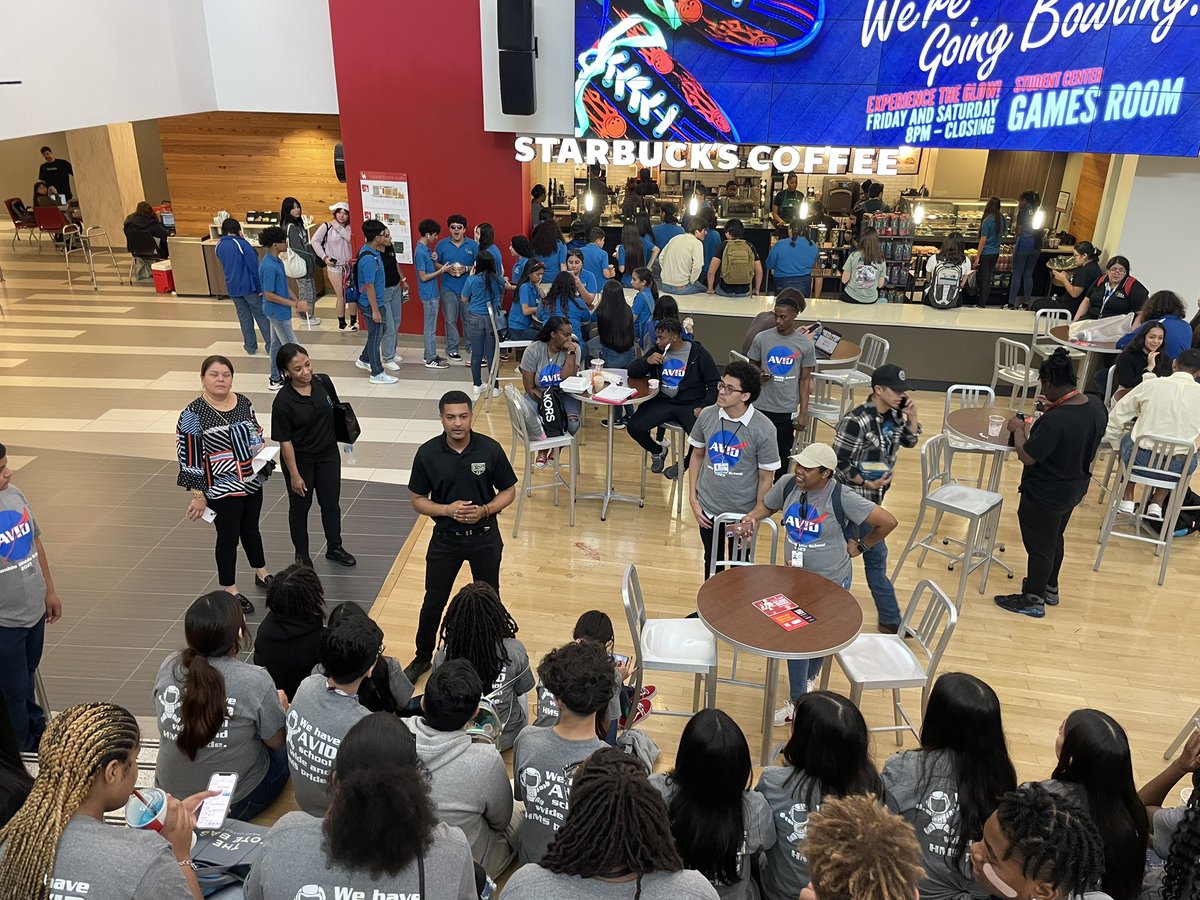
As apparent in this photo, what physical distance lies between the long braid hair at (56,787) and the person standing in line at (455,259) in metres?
7.40

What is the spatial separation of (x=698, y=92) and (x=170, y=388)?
6.17 m

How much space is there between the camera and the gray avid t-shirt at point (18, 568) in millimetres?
3775

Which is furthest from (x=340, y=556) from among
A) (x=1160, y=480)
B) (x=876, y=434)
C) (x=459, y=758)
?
(x=1160, y=480)

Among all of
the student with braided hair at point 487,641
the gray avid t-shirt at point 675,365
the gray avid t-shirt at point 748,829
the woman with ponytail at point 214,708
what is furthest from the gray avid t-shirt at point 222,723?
the gray avid t-shirt at point 675,365

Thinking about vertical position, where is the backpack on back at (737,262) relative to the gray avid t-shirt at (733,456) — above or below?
above

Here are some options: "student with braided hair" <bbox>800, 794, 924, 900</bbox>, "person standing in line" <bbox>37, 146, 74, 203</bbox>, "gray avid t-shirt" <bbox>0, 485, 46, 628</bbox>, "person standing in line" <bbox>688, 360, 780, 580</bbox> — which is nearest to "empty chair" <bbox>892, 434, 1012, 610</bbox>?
"person standing in line" <bbox>688, 360, 780, 580</bbox>

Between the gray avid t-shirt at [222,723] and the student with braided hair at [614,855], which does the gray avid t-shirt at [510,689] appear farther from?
the student with braided hair at [614,855]

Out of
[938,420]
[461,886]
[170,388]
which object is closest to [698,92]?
[938,420]

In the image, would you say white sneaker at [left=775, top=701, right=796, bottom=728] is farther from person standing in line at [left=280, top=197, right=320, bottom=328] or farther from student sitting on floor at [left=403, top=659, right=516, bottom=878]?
person standing in line at [left=280, top=197, right=320, bottom=328]

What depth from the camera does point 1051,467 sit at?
5230 mm

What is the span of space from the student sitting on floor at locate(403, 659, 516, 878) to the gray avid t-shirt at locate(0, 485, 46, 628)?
210 cm

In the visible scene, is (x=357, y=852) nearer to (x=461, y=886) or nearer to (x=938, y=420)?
(x=461, y=886)

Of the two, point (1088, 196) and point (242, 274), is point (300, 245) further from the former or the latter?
point (1088, 196)

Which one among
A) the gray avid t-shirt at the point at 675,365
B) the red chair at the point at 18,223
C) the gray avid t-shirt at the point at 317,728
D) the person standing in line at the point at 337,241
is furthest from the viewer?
the red chair at the point at 18,223
